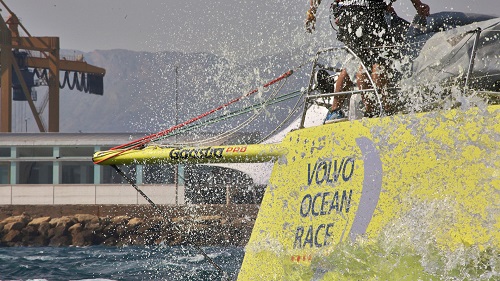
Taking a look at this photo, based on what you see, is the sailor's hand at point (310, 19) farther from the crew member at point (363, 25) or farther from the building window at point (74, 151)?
the building window at point (74, 151)

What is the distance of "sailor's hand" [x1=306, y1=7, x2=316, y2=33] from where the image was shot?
816 cm

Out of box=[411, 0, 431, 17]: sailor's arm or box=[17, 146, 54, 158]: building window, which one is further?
box=[17, 146, 54, 158]: building window

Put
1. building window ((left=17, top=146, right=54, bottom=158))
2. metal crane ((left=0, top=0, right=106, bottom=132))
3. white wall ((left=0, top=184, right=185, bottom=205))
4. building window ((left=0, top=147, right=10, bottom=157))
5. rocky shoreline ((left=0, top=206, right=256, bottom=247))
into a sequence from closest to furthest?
rocky shoreline ((left=0, top=206, right=256, bottom=247)) < white wall ((left=0, top=184, right=185, bottom=205)) < building window ((left=17, top=146, right=54, bottom=158)) < building window ((left=0, top=147, right=10, bottom=157)) < metal crane ((left=0, top=0, right=106, bottom=132))

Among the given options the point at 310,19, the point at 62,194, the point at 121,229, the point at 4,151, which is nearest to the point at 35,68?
the point at 4,151

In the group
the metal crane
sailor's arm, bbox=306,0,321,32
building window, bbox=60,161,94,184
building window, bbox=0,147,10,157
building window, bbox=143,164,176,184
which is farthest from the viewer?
the metal crane

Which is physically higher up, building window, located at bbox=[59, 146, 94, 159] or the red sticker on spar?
the red sticker on spar

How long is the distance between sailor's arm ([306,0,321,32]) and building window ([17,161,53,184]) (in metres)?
31.3

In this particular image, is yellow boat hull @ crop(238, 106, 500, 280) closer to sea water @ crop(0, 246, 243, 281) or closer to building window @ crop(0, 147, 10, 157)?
sea water @ crop(0, 246, 243, 281)

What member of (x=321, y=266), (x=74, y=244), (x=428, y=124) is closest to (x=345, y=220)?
(x=321, y=266)

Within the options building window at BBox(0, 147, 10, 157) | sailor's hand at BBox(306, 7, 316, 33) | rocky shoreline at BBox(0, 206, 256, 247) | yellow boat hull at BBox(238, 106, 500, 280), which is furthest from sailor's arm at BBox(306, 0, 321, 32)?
building window at BBox(0, 147, 10, 157)

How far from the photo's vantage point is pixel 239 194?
33.0 m

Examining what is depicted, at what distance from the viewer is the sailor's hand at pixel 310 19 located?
26.8 ft

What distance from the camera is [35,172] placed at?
41.7 meters

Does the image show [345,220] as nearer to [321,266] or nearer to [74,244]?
[321,266]
